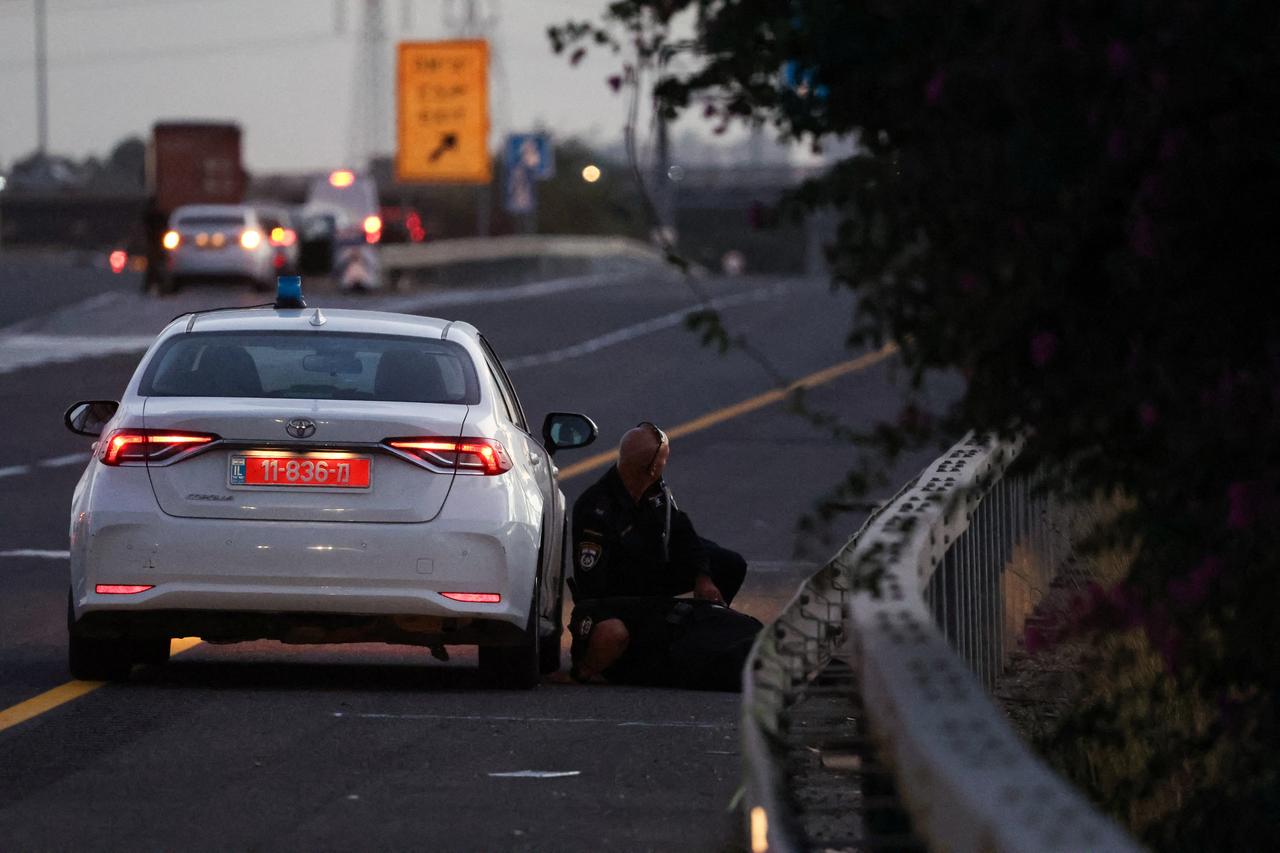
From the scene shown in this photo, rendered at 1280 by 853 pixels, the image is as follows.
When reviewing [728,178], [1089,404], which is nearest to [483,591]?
[1089,404]

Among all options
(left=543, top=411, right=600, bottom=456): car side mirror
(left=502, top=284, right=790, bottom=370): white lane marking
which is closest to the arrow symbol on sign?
(left=502, top=284, right=790, bottom=370): white lane marking

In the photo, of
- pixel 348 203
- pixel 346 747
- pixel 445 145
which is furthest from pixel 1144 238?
pixel 445 145

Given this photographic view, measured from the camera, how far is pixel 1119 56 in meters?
4.19

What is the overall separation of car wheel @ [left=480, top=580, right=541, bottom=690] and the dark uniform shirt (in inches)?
30.9

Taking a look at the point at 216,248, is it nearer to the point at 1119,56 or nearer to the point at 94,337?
the point at 94,337

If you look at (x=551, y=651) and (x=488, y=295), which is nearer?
(x=551, y=651)

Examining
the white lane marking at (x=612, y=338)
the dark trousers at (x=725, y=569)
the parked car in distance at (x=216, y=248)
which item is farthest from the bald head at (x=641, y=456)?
the parked car in distance at (x=216, y=248)

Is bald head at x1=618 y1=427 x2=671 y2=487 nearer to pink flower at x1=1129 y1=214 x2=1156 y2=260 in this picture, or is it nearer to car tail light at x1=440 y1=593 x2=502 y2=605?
car tail light at x1=440 y1=593 x2=502 y2=605

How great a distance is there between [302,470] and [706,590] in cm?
225

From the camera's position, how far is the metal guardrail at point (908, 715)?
10.3 ft

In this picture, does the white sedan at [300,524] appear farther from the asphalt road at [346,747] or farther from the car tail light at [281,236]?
the car tail light at [281,236]

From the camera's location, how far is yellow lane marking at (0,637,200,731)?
975 centimetres

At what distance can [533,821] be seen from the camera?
7.77 meters

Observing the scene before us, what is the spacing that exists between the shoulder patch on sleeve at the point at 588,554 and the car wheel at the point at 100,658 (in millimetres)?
1968
